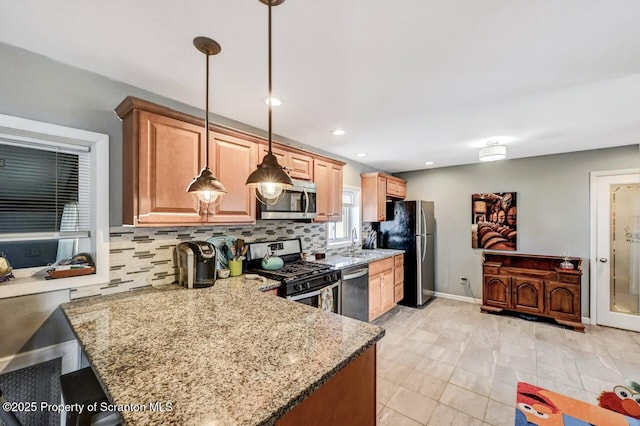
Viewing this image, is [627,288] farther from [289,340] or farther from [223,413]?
[223,413]

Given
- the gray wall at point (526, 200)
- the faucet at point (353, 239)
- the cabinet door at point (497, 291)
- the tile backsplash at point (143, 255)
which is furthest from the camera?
the faucet at point (353, 239)

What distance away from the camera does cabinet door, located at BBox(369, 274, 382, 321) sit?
142 inches

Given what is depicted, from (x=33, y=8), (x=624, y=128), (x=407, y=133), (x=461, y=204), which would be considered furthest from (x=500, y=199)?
(x=33, y=8)

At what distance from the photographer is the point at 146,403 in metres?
0.75

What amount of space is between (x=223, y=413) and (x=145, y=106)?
1802 mm

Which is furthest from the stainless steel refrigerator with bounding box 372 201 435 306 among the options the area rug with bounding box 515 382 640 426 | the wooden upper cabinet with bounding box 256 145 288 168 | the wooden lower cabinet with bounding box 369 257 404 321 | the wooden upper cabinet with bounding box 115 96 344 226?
the wooden upper cabinet with bounding box 115 96 344 226

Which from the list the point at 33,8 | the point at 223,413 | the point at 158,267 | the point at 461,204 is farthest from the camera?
the point at 461,204

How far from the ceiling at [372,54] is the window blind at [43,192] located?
600mm

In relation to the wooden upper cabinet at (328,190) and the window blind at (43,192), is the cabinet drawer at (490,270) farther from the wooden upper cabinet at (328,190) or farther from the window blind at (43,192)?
the window blind at (43,192)

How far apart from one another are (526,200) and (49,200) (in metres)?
5.44

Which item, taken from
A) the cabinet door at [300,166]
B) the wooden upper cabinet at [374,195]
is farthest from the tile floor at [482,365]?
the cabinet door at [300,166]

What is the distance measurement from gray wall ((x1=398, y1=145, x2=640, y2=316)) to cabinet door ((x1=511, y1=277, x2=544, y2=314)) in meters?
0.55

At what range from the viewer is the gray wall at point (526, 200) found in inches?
147

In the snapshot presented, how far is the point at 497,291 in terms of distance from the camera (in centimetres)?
407
